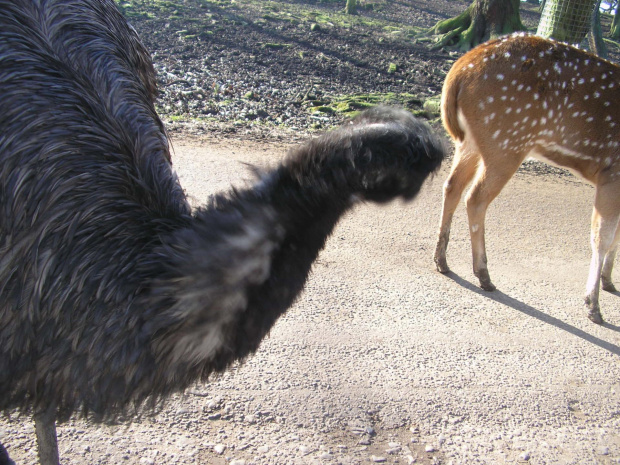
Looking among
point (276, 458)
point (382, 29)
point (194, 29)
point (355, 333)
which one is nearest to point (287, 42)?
point (194, 29)

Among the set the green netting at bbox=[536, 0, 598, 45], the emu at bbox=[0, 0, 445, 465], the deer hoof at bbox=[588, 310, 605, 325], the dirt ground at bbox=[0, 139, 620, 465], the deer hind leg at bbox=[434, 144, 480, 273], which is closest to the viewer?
the emu at bbox=[0, 0, 445, 465]

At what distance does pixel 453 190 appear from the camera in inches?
180

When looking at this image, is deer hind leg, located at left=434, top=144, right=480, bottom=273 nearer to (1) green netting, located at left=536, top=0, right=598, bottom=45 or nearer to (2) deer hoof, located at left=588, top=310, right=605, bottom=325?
(2) deer hoof, located at left=588, top=310, right=605, bottom=325

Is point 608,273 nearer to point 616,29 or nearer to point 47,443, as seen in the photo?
point 47,443

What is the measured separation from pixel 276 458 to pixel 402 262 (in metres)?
2.23

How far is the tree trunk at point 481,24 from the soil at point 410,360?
6289mm

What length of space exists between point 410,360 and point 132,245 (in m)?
2.24

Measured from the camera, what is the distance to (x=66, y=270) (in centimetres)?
170

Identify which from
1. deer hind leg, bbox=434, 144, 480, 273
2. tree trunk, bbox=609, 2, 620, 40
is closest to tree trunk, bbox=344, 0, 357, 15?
tree trunk, bbox=609, 2, 620, 40

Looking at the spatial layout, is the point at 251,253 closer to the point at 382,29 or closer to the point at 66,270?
the point at 66,270

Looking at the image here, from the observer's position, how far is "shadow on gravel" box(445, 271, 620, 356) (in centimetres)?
391

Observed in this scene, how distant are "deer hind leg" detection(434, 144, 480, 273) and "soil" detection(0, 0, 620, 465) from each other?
0.15 meters

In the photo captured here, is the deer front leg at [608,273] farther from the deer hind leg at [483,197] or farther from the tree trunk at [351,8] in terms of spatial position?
the tree trunk at [351,8]

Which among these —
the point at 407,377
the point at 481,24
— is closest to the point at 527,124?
the point at 407,377
